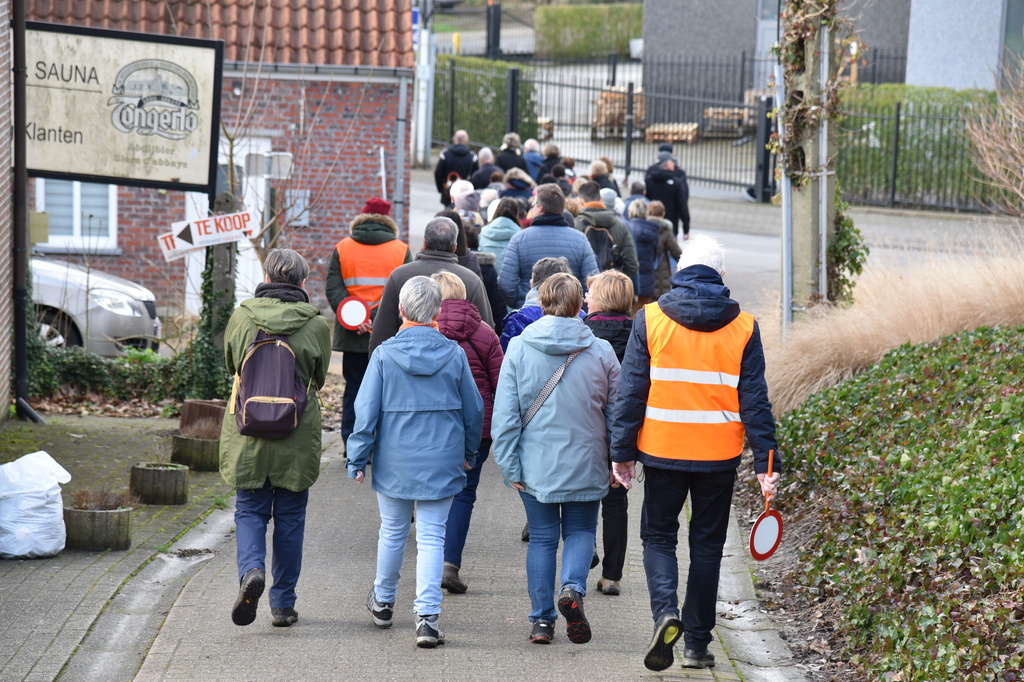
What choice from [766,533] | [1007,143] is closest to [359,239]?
[766,533]

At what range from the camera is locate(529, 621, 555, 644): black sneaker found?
17.5ft

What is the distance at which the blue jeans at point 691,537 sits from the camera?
5062 mm

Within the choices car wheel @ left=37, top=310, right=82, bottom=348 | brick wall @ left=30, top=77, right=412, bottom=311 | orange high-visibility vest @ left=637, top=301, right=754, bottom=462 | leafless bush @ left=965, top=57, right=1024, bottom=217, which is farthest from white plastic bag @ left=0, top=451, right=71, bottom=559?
brick wall @ left=30, top=77, right=412, bottom=311

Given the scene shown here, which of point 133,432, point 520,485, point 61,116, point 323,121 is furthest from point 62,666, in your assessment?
point 323,121

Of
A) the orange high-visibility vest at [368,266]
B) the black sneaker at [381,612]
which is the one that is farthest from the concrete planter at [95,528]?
Result: the orange high-visibility vest at [368,266]

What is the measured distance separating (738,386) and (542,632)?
1.42 meters

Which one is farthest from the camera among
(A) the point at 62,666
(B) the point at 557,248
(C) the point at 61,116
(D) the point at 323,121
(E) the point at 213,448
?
(D) the point at 323,121

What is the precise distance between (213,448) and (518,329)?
259cm

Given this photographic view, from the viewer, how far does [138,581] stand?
19.8 feet

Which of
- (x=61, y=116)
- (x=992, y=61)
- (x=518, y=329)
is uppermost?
(x=992, y=61)

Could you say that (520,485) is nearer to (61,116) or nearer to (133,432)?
(133,432)

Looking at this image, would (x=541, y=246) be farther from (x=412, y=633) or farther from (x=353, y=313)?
(x=412, y=633)

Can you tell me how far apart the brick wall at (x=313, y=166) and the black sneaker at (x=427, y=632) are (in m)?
10.6

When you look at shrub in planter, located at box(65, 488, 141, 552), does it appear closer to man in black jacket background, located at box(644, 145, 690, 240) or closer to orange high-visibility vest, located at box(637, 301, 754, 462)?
orange high-visibility vest, located at box(637, 301, 754, 462)
